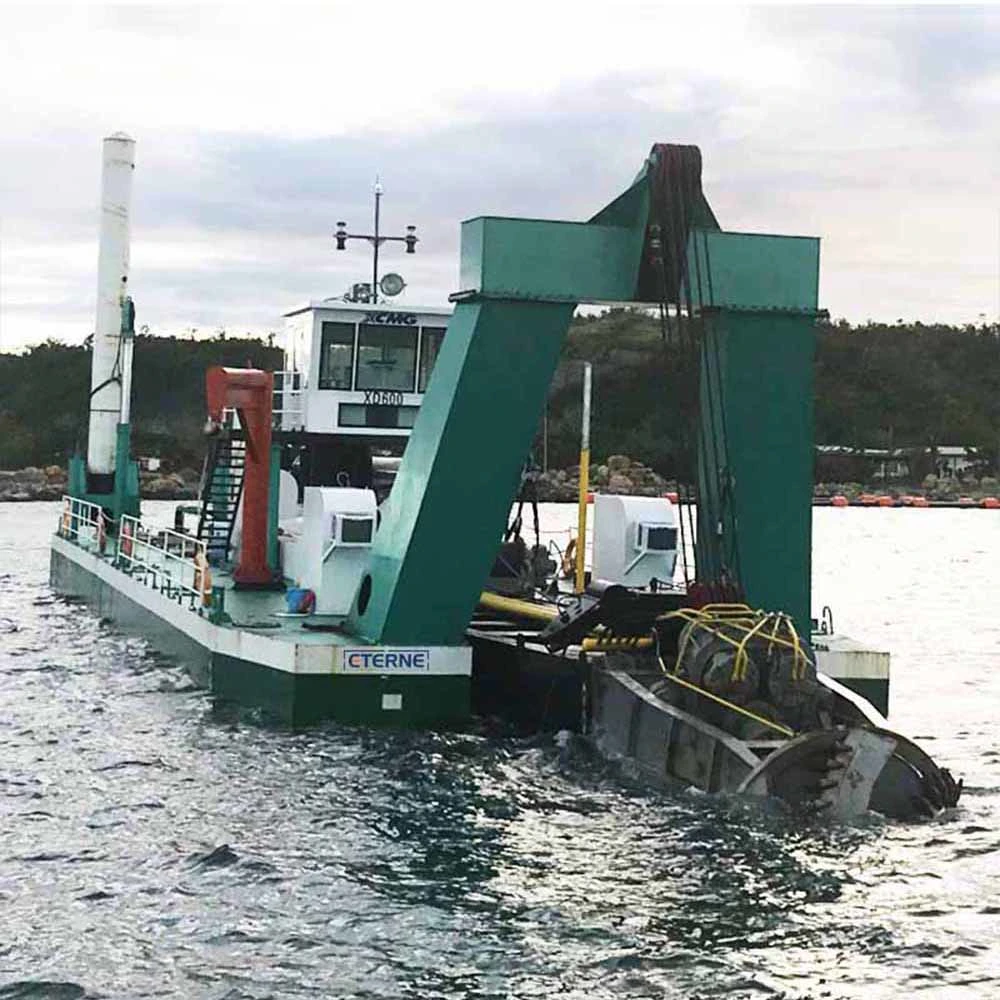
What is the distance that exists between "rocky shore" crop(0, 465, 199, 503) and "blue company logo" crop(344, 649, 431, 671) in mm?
77245

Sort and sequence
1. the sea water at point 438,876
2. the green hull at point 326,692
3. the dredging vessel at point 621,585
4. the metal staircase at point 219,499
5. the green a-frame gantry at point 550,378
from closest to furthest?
1. the sea water at point 438,876
2. the dredging vessel at point 621,585
3. the green a-frame gantry at point 550,378
4. the green hull at point 326,692
5. the metal staircase at point 219,499

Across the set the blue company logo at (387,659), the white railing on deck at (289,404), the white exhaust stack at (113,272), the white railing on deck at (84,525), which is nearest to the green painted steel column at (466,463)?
the blue company logo at (387,659)

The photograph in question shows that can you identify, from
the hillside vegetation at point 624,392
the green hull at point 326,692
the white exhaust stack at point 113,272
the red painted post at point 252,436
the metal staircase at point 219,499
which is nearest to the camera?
the green hull at point 326,692

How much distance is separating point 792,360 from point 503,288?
10.0 feet

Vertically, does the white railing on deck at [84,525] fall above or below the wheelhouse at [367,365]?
below

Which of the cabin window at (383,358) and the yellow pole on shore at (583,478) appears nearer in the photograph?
the yellow pole on shore at (583,478)

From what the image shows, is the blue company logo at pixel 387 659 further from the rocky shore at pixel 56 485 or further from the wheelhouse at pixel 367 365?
the rocky shore at pixel 56 485

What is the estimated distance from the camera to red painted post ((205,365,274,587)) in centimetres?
2250

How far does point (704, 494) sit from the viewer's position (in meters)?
17.5

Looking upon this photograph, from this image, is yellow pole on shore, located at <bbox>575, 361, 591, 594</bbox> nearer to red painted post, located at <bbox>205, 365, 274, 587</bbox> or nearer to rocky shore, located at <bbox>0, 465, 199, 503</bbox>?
red painted post, located at <bbox>205, 365, 274, 587</bbox>

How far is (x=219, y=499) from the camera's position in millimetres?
27078

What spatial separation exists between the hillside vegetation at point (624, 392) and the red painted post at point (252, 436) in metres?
37.6

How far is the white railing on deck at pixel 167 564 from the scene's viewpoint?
2120cm

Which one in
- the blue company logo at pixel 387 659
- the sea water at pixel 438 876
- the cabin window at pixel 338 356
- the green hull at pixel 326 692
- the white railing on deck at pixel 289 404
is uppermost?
the cabin window at pixel 338 356
